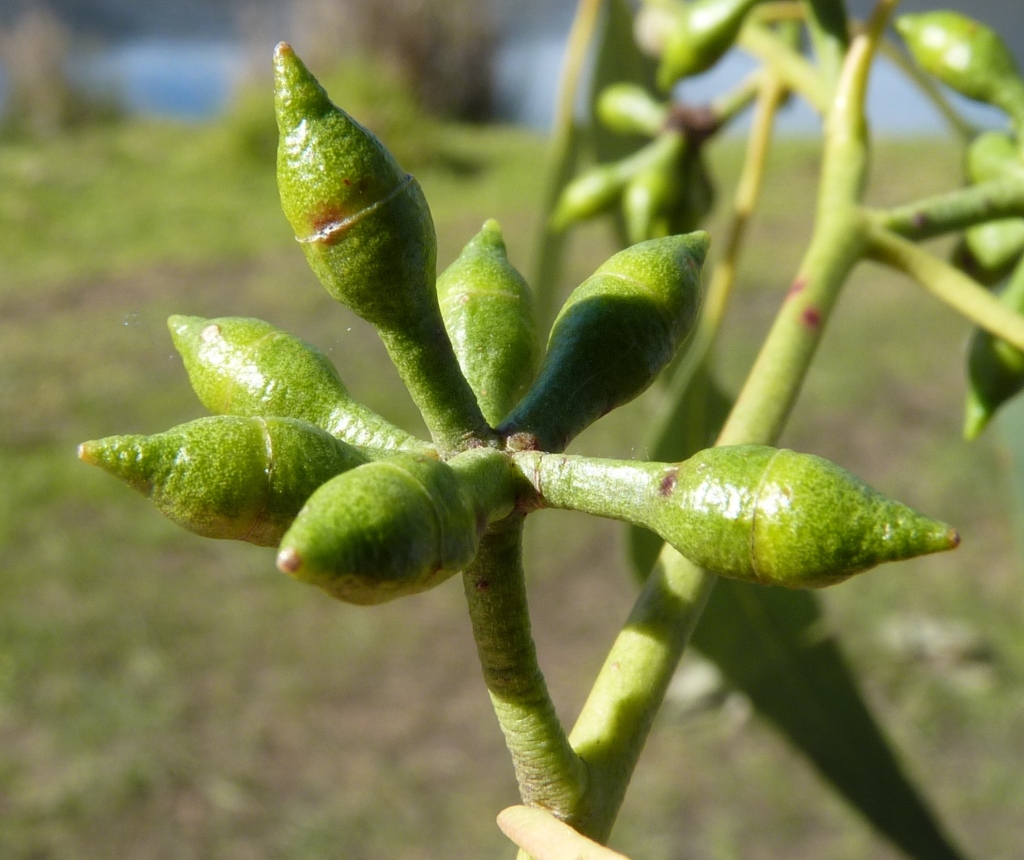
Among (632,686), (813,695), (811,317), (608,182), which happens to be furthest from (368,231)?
(813,695)

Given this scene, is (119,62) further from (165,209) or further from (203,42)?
(165,209)

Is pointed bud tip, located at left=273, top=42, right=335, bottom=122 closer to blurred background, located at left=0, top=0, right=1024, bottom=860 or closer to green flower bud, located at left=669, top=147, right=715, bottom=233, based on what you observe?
blurred background, located at left=0, top=0, right=1024, bottom=860

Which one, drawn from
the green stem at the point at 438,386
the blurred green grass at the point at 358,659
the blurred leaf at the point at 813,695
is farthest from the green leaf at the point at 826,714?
the green stem at the point at 438,386

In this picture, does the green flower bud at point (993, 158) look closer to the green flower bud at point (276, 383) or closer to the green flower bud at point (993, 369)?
the green flower bud at point (993, 369)

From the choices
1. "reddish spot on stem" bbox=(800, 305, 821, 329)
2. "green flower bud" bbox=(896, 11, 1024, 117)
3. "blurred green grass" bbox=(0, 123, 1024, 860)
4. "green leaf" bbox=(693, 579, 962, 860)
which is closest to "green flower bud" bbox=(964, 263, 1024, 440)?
"green flower bud" bbox=(896, 11, 1024, 117)

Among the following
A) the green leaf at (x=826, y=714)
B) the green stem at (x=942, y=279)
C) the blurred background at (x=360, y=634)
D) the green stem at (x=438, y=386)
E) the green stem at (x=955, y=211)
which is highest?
the green stem at (x=438, y=386)

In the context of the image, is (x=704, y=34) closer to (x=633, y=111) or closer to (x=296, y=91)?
(x=633, y=111)

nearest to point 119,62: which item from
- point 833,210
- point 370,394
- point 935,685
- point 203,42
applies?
point 203,42
